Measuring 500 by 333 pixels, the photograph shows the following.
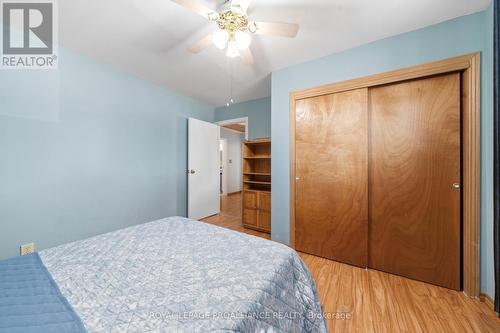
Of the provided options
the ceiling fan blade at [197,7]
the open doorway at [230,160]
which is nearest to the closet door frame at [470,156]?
the ceiling fan blade at [197,7]

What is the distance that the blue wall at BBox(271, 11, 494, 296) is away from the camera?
4.64 ft

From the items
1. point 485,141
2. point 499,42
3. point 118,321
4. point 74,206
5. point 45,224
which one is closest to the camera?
point 118,321

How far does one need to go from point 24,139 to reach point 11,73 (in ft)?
1.95

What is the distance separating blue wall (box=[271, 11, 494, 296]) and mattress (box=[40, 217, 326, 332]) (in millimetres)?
1312

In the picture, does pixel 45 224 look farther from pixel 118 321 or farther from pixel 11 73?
pixel 118 321

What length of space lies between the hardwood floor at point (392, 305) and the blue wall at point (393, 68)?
25cm

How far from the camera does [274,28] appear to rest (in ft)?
4.44

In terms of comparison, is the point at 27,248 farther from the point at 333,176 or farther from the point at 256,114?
the point at 256,114

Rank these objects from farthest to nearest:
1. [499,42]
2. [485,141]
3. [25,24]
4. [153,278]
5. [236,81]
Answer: [236,81], [25,24], [485,141], [499,42], [153,278]

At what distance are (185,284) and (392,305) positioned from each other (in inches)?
63.6

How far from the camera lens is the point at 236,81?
276cm

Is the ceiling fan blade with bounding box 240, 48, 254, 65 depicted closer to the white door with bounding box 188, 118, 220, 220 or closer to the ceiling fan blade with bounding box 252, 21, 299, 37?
the ceiling fan blade with bounding box 252, 21, 299, 37

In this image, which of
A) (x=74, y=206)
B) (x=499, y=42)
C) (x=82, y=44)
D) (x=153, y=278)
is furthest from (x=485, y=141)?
(x=74, y=206)

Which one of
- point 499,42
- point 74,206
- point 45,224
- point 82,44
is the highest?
point 82,44
